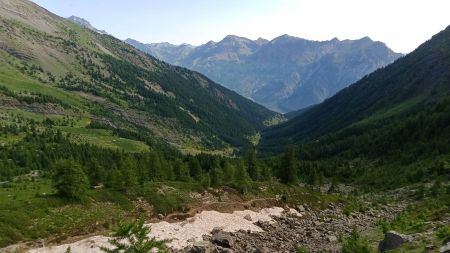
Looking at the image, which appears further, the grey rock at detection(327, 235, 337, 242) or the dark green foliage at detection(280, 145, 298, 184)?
the dark green foliage at detection(280, 145, 298, 184)

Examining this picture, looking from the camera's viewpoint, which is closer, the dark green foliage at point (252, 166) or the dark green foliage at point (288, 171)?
the dark green foliage at point (288, 171)

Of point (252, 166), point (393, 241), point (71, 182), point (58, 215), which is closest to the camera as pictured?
point (393, 241)

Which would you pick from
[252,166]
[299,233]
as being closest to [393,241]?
[299,233]

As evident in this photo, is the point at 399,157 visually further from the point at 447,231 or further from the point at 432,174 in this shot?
the point at 447,231

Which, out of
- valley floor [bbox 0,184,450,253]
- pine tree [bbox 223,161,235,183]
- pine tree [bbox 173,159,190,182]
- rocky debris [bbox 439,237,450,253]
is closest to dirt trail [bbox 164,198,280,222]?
valley floor [bbox 0,184,450,253]

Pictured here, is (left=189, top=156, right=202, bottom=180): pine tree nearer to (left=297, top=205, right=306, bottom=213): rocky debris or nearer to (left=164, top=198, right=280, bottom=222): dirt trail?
(left=164, top=198, right=280, bottom=222): dirt trail

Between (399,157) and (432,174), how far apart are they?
45335mm

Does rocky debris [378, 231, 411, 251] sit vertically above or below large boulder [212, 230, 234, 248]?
above

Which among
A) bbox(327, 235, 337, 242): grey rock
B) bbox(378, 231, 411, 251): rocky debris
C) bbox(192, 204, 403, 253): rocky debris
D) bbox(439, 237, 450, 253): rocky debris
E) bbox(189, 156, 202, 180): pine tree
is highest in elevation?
bbox(439, 237, 450, 253): rocky debris

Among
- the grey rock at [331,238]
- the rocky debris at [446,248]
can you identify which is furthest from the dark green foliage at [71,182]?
the rocky debris at [446,248]

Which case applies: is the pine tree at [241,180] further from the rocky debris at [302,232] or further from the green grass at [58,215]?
the green grass at [58,215]

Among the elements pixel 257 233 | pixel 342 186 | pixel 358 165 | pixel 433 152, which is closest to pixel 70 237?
pixel 257 233

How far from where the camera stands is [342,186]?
151 metres

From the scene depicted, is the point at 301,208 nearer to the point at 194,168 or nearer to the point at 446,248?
the point at 194,168
